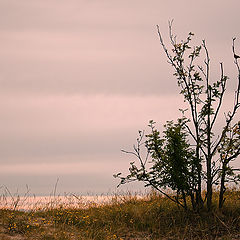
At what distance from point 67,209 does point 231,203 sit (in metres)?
5.92

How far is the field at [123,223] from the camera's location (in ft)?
35.5

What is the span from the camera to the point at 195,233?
11.1 m

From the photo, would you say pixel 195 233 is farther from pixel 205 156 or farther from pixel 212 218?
pixel 205 156

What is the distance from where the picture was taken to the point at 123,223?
12.0 m

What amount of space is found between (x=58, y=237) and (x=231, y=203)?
6.14 metres

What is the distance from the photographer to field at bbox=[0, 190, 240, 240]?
35.5 ft

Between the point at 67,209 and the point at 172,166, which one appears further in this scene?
the point at 67,209

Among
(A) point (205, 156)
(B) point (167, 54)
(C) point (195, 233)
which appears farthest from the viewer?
(B) point (167, 54)

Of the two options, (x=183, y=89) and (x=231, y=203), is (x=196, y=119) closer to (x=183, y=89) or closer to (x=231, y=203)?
Answer: (x=183, y=89)

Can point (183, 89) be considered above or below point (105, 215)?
above

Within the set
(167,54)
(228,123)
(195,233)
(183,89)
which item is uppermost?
(167,54)

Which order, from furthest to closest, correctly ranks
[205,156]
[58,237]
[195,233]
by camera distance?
[205,156] < [195,233] < [58,237]

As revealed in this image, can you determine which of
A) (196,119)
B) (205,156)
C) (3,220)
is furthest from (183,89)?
(3,220)

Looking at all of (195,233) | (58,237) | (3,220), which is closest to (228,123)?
(195,233)
